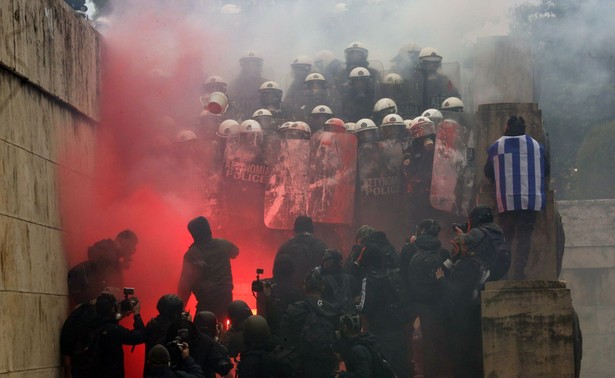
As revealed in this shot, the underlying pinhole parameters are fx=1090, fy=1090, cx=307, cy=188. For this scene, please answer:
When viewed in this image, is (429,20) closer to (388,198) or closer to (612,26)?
(612,26)

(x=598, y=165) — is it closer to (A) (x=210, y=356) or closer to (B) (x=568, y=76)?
(B) (x=568, y=76)

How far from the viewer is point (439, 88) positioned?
22.6 m

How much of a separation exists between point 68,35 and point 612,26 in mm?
25490

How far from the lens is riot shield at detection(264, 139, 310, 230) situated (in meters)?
18.1

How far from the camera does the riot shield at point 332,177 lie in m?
18.0

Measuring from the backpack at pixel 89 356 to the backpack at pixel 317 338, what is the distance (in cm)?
207

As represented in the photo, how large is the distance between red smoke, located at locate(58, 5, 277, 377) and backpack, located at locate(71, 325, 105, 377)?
184 centimetres

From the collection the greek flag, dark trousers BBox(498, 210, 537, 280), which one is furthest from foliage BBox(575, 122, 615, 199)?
the greek flag

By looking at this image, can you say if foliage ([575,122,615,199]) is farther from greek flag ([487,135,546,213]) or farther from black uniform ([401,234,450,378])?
black uniform ([401,234,450,378])

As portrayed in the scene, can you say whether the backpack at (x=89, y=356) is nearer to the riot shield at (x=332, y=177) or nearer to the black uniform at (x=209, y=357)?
the black uniform at (x=209, y=357)

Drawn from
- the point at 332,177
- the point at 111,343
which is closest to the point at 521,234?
the point at 111,343

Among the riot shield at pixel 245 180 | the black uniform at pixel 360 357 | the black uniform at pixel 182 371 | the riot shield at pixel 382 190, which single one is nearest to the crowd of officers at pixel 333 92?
the riot shield at pixel 245 180

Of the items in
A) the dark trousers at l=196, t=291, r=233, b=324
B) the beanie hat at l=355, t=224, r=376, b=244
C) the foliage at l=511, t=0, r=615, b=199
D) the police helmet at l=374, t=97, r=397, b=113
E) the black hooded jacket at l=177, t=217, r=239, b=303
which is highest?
the foliage at l=511, t=0, r=615, b=199

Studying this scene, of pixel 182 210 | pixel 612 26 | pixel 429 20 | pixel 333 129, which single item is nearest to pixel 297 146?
pixel 333 129
